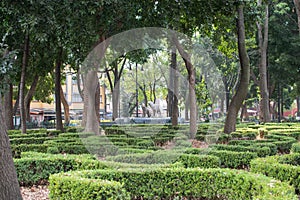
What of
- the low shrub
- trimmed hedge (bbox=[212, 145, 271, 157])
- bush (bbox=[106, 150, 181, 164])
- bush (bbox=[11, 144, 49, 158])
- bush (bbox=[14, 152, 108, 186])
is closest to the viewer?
bush (bbox=[14, 152, 108, 186])

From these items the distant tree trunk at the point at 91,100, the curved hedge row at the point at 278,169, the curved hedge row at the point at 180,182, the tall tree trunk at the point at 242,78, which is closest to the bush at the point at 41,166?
the curved hedge row at the point at 180,182

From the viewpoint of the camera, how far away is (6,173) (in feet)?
17.7

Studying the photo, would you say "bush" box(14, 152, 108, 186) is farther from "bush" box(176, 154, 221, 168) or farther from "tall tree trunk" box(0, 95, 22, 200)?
"tall tree trunk" box(0, 95, 22, 200)

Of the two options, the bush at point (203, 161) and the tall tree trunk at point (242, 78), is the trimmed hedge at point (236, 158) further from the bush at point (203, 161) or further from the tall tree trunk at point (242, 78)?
the tall tree trunk at point (242, 78)

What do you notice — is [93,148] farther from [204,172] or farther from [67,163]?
[204,172]

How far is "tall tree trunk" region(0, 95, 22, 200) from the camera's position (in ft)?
17.5

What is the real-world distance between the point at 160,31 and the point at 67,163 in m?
10.3

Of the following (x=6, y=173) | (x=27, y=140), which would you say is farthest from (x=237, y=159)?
(x=27, y=140)

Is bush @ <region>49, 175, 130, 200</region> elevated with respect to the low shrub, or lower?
lower

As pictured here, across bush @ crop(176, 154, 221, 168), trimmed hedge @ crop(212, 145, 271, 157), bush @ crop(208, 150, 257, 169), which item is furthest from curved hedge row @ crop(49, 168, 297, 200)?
trimmed hedge @ crop(212, 145, 271, 157)

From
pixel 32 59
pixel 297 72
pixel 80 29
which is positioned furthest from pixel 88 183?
pixel 297 72

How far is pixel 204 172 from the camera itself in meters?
7.56

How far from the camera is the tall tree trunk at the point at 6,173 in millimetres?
5348

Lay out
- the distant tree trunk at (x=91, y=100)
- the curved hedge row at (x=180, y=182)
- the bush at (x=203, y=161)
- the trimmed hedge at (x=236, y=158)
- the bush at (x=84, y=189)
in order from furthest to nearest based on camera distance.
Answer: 1. the distant tree trunk at (x=91, y=100)
2. the trimmed hedge at (x=236, y=158)
3. the bush at (x=203, y=161)
4. the curved hedge row at (x=180, y=182)
5. the bush at (x=84, y=189)
